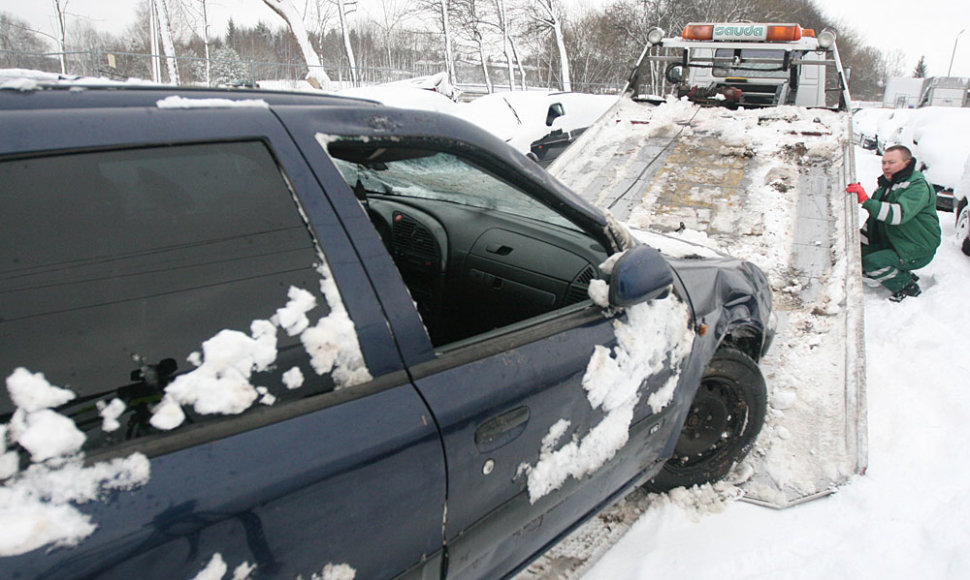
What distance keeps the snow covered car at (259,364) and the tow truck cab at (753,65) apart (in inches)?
229

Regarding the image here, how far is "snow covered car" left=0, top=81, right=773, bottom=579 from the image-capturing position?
3.14 feet

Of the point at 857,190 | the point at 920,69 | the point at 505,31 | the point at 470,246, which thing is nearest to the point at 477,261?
the point at 470,246

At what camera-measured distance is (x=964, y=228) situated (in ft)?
20.9

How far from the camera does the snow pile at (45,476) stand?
87 centimetres

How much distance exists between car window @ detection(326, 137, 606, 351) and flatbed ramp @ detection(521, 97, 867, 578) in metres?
0.88

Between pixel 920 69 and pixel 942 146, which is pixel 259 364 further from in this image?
pixel 920 69

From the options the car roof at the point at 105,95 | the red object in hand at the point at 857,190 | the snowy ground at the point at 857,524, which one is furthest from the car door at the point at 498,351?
the red object in hand at the point at 857,190

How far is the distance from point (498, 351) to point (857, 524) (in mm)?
2079

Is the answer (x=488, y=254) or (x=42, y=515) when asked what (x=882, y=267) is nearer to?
(x=488, y=254)

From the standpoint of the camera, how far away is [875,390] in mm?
3611

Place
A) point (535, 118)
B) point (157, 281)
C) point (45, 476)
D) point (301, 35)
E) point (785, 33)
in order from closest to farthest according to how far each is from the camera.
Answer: point (45, 476), point (157, 281), point (785, 33), point (535, 118), point (301, 35)

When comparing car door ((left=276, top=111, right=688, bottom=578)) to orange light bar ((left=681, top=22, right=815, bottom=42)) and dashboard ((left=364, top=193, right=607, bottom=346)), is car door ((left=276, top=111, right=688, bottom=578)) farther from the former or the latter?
orange light bar ((left=681, top=22, right=815, bottom=42))

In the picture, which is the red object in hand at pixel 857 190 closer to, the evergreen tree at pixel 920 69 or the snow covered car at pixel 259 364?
the snow covered car at pixel 259 364

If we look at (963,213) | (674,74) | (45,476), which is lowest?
(963,213)
